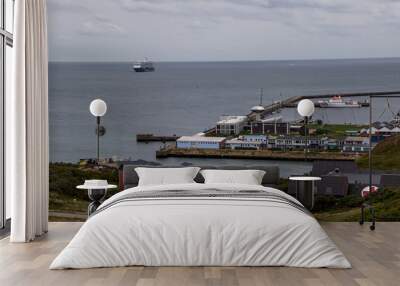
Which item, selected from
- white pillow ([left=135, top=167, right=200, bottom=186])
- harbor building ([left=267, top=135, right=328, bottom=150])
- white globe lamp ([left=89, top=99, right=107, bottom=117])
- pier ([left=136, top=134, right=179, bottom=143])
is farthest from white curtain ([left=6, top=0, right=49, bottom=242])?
harbor building ([left=267, top=135, right=328, bottom=150])

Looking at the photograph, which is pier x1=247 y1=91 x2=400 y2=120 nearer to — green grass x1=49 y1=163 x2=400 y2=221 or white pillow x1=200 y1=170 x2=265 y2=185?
green grass x1=49 y1=163 x2=400 y2=221

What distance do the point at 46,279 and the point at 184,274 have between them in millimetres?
999

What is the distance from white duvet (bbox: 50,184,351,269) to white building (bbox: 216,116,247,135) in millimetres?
3503

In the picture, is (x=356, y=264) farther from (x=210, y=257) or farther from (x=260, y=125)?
(x=260, y=125)

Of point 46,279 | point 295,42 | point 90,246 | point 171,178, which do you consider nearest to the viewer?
point 46,279

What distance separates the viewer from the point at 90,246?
214 inches

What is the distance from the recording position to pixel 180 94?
366 inches

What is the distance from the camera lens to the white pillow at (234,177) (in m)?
7.65

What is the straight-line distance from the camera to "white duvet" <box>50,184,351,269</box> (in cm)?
544

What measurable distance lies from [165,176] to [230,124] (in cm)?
165

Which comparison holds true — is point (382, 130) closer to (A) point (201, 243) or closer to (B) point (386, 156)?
(B) point (386, 156)

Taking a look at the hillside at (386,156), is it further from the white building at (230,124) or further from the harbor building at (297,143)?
the white building at (230,124)

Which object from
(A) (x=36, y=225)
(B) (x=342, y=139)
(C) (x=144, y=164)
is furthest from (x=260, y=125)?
(A) (x=36, y=225)

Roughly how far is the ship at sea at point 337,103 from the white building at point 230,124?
1028 mm
